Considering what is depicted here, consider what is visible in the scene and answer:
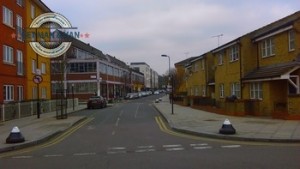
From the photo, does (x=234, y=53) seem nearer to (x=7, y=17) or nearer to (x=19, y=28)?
(x=7, y=17)

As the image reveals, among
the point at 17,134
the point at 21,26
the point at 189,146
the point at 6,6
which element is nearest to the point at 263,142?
the point at 189,146

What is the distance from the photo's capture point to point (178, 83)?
89.4m

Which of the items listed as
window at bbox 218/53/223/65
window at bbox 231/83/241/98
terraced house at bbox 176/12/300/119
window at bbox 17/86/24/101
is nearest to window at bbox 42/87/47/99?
window at bbox 17/86/24/101

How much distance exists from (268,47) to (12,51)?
21.0 meters

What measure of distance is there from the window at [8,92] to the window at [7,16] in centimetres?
512

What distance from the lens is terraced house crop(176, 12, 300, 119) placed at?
2520 centimetres

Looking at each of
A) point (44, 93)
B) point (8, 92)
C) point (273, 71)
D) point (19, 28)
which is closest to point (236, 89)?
point (273, 71)

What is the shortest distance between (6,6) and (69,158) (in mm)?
26083

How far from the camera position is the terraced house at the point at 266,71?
2520cm

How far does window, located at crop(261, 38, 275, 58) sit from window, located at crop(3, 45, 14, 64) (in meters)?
19.7

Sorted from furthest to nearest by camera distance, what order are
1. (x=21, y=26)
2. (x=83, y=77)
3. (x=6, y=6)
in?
(x=83, y=77), (x=21, y=26), (x=6, y=6)

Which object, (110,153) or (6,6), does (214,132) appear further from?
(6,6)

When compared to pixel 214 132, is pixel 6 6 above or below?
above

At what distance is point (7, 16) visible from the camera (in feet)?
119
